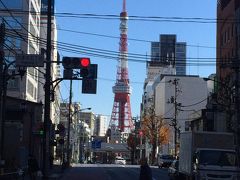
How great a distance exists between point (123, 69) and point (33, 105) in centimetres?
11131

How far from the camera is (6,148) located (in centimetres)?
5075

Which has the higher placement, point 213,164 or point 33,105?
point 33,105

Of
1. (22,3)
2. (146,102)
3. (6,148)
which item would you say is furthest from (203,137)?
(146,102)

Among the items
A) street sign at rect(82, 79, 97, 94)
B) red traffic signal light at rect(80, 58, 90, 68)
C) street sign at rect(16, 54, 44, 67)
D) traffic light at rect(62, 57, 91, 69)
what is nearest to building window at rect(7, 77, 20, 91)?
street sign at rect(82, 79, 97, 94)

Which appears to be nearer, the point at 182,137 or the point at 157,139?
the point at 182,137

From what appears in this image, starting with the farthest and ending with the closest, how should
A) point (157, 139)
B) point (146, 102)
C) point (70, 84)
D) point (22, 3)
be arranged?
point (146, 102) → point (157, 139) → point (22, 3) → point (70, 84)

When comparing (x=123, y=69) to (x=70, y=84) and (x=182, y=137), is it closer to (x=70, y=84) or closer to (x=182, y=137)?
(x=70, y=84)

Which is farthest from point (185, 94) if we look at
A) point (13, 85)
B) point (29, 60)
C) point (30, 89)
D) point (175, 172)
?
point (29, 60)

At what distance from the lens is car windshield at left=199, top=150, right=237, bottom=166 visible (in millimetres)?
29031

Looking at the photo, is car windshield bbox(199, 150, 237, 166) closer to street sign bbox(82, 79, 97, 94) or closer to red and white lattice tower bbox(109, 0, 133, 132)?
street sign bbox(82, 79, 97, 94)

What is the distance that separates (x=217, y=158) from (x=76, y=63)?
843 centimetres

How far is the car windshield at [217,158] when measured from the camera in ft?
95.2

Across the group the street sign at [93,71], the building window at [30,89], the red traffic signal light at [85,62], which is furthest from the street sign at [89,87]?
the building window at [30,89]

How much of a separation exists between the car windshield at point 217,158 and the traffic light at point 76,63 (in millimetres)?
7541
